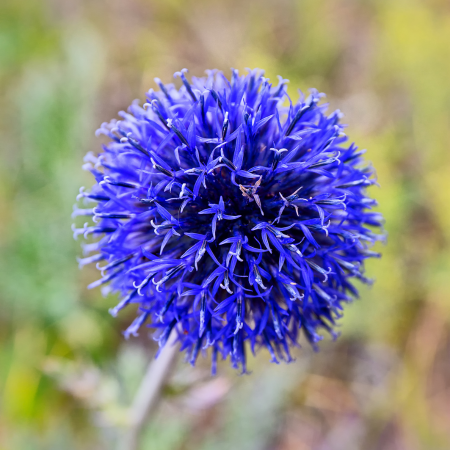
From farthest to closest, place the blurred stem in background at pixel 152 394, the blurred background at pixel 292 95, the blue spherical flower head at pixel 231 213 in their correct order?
the blurred background at pixel 292 95
the blurred stem in background at pixel 152 394
the blue spherical flower head at pixel 231 213

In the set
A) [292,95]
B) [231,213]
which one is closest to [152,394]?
[231,213]

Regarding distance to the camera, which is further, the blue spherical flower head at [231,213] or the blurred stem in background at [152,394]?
the blurred stem in background at [152,394]

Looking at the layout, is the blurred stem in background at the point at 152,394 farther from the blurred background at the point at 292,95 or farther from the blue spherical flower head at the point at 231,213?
the blurred background at the point at 292,95

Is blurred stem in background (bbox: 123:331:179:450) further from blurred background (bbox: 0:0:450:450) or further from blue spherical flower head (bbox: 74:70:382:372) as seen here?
blurred background (bbox: 0:0:450:450)

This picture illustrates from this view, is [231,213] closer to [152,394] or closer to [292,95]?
[152,394]

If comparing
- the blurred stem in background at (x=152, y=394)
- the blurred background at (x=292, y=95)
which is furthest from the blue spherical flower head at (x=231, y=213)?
the blurred background at (x=292, y=95)

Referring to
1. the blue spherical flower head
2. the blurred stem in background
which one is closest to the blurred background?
the blurred stem in background
